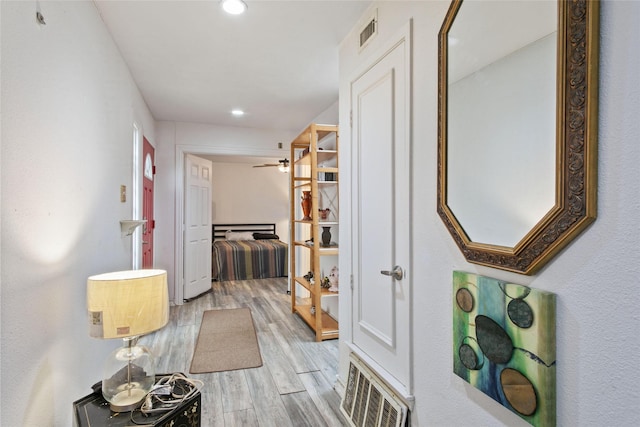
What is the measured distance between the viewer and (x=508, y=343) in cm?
106

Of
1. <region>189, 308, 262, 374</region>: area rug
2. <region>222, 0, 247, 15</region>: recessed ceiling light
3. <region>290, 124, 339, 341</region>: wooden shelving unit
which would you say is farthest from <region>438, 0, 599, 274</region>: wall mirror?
<region>189, 308, 262, 374</region>: area rug

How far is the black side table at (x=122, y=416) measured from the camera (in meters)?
1.26

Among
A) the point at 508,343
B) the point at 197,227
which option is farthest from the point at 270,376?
the point at 197,227

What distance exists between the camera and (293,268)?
Answer: 4371 mm

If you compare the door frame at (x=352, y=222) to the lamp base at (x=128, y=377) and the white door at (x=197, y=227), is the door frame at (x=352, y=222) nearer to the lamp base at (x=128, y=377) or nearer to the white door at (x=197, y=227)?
the lamp base at (x=128, y=377)

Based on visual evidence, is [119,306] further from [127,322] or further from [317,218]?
[317,218]

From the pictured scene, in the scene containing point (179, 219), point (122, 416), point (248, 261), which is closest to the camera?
point (122, 416)

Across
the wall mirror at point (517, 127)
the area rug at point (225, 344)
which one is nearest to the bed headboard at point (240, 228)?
the area rug at point (225, 344)

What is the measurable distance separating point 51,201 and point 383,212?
1.52 m

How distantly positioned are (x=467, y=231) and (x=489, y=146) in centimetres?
31

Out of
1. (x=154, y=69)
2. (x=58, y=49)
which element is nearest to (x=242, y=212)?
(x=154, y=69)

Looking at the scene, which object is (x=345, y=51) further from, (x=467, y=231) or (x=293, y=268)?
(x=293, y=268)

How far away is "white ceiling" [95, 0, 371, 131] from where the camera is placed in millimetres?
2084

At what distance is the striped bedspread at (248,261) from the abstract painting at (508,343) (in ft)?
18.3
